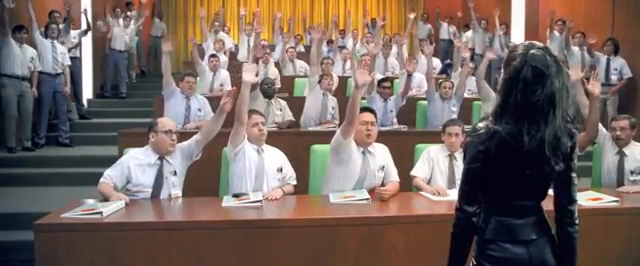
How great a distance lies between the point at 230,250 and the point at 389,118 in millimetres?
4216

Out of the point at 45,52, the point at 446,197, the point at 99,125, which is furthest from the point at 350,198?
the point at 99,125

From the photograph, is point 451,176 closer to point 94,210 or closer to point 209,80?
point 94,210

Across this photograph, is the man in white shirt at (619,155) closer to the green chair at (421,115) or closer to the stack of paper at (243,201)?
the stack of paper at (243,201)

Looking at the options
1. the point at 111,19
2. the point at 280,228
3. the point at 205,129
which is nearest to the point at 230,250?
the point at 280,228

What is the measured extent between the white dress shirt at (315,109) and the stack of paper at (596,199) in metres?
3.58

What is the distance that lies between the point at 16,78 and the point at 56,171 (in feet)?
4.14

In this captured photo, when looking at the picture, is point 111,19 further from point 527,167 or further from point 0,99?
point 527,167

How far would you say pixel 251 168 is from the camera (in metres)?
4.08

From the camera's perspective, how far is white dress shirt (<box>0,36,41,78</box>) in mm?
6867

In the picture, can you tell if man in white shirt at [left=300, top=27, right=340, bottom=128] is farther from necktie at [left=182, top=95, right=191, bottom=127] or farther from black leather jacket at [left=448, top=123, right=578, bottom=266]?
black leather jacket at [left=448, top=123, right=578, bottom=266]

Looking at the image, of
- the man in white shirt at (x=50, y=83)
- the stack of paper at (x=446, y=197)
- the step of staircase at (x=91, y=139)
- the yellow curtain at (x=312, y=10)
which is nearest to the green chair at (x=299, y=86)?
the step of staircase at (x=91, y=139)

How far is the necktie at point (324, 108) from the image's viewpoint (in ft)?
22.0

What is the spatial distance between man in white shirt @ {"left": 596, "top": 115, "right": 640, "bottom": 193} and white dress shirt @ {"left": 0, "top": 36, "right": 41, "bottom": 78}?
5.62 metres

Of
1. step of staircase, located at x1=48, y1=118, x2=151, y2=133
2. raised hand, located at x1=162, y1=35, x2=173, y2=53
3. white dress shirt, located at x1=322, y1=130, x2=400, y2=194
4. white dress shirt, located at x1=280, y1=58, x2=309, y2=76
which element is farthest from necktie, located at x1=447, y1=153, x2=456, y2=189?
white dress shirt, located at x1=280, y1=58, x2=309, y2=76
